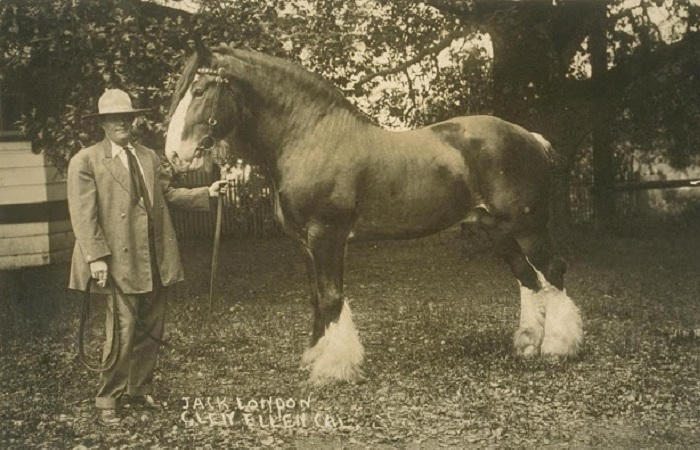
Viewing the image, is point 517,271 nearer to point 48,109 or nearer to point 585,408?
point 585,408

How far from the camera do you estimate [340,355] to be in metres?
3.97

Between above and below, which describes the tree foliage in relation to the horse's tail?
above

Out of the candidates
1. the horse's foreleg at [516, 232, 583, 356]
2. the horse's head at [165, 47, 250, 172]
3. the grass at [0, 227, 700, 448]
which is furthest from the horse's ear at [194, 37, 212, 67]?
the horse's foreleg at [516, 232, 583, 356]

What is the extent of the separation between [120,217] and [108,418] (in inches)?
43.6

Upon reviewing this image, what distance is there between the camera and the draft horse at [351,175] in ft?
12.4

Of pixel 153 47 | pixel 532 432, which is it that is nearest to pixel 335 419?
pixel 532 432

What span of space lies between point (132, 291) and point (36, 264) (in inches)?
36.0

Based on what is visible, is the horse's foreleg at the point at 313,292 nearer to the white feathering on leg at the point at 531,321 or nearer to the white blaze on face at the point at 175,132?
the white blaze on face at the point at 175,132

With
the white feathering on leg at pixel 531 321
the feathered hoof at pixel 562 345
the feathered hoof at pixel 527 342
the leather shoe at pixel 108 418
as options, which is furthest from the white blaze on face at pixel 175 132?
the feathered hoof at pixel 562 345

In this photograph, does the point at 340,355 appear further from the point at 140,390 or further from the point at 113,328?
the point at 113,328

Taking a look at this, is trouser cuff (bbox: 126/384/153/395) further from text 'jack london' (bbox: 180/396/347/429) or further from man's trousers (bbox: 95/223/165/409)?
text 'jack london' (bbox: 180/396/347/429)

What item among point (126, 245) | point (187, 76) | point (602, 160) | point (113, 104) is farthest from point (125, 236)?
point (602, 160)

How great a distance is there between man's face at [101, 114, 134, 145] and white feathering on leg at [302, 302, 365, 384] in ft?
5.23

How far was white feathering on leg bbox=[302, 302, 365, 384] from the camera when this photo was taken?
3.95 metres
